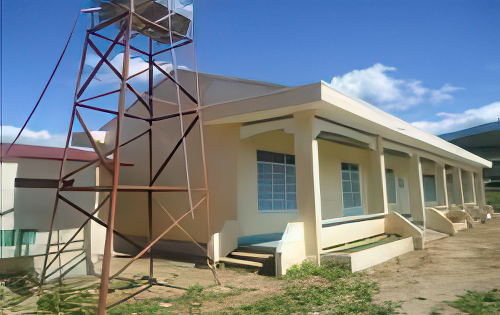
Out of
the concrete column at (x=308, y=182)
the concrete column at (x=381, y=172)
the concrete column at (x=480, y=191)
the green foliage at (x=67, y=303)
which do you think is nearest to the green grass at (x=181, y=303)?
the green foliage at (x=67, y=303)

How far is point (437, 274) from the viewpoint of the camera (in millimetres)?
6250

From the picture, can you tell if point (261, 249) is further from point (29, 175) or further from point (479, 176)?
point (479, 176)

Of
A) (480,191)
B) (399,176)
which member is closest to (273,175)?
(399,176)

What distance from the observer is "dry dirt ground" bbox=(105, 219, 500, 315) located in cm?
489

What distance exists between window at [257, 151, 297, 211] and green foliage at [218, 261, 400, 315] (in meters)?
2.87

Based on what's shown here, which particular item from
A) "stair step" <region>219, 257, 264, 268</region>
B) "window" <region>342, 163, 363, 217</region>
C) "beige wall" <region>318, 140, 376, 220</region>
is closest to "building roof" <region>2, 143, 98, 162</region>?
"stair step" <region>219, 257, 264, 268</region>

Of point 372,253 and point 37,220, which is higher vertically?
point 37,220

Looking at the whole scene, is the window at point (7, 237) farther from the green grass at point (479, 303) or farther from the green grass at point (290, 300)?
the green grass at point (479, 303)

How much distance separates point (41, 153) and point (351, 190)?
9303mm

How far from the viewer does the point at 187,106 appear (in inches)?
347

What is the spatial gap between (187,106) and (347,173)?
6194mm

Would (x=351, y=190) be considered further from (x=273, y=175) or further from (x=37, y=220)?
(x=37, y=220)

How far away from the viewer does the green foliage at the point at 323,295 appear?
4.54 m

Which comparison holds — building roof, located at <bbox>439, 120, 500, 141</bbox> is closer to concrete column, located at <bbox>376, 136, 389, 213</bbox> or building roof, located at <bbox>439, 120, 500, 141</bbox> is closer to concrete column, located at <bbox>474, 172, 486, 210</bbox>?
concrete column, located at <bbox>474, 172, 486, 210</bbox>
